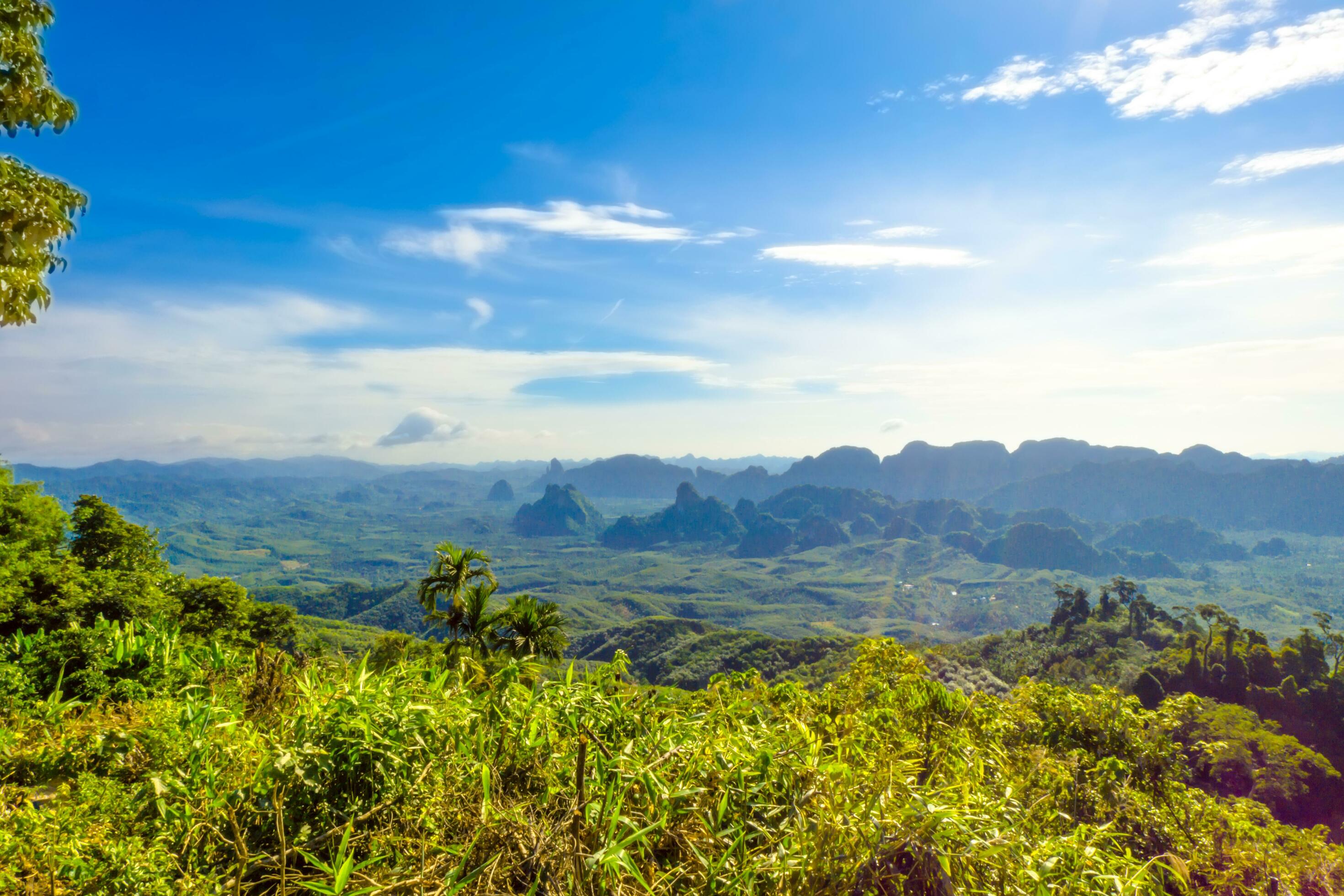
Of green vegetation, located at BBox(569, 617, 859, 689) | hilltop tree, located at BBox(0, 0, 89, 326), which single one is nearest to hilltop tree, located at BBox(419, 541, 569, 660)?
hilltop tree, located at BBox(0, 0, 89, 326)

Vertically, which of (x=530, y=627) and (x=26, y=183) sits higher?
(x=26, y=183)

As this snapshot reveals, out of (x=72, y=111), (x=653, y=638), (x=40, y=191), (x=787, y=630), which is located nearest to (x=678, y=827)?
(x=40, y=191)

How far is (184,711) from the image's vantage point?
290 cm

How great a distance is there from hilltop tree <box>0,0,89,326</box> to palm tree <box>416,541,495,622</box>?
1421cm

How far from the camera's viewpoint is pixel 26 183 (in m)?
6.27

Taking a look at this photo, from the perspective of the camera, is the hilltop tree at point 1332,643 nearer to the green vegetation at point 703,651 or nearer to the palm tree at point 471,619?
the green vegetation at point 703,651

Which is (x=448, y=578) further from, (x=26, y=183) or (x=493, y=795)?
(x=493, y=795)

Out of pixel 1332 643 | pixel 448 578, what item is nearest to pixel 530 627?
pixel 448 578

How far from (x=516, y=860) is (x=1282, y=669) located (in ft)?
274

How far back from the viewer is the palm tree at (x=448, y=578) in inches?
784

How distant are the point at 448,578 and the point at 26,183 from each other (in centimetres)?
1619

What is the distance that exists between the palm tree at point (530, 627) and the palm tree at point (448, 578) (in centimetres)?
168

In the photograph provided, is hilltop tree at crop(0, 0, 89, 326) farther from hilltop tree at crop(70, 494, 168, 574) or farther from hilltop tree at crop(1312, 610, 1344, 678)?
hilltop tree at crop(1312, 610, 1344, 678)

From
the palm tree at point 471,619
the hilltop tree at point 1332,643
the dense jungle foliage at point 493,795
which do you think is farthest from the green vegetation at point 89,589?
the hilltop tree at point 1332,643
